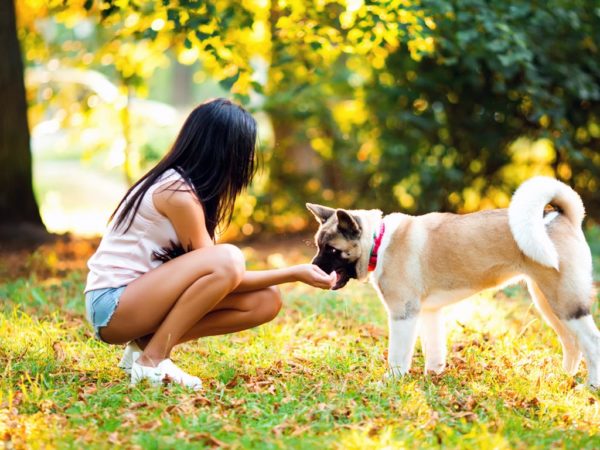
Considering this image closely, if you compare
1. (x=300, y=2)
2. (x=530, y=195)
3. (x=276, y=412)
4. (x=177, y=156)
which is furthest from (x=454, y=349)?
(x=300, y=2)

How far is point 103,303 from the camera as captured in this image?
156 inches

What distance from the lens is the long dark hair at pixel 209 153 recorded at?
3984 mm

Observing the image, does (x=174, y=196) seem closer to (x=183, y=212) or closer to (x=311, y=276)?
(x=183, y=212)

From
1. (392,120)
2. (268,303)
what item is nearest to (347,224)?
(268,303)

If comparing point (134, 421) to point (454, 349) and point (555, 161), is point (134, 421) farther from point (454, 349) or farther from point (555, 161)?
point (555, 161)

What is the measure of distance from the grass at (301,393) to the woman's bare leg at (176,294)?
297 mm

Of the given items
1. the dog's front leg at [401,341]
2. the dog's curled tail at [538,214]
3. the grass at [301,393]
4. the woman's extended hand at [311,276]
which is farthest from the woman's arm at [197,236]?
the dog's curled tail at [538,214]

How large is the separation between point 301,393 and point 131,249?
3.83 feet

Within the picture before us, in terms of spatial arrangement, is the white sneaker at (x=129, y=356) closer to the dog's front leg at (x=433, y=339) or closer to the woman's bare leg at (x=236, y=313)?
the woman's bare leg at (x=236, y=313)

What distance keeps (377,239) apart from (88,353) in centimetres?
188

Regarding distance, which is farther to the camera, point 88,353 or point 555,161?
point 555,161

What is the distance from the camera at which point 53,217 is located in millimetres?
13578

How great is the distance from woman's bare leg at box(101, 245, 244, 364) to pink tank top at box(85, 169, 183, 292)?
94 mm

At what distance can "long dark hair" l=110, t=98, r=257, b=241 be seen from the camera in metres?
3.98
